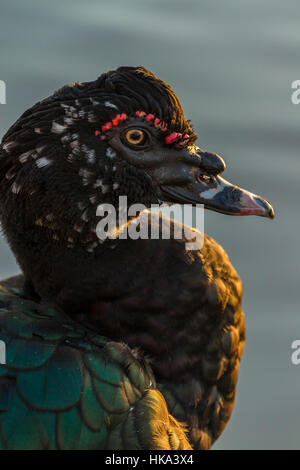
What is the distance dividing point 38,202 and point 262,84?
8.90 ft

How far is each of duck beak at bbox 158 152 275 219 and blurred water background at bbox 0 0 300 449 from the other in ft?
3.64

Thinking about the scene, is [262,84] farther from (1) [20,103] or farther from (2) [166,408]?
(2) [166,408]

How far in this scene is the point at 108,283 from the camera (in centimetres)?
314

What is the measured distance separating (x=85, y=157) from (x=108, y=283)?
1.56 feet

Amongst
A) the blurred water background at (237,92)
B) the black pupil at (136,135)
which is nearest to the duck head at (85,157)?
the black pupil at (136,135)

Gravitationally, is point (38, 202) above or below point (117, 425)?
above

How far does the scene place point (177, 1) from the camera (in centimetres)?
589

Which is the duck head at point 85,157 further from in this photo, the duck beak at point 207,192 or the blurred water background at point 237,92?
the blurred water background at point 237,92

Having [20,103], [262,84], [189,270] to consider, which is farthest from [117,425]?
[262,84]

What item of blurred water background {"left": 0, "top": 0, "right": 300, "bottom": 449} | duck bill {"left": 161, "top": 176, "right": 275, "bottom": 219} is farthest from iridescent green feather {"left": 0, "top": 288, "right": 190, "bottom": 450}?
blurred water background {"left": 0, "top": 0, "right": 300, "bottom": 449}

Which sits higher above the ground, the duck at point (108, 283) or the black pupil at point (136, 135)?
the black pupil at point (136, 135)

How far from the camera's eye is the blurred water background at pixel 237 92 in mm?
4070

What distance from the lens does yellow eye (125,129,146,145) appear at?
304cm

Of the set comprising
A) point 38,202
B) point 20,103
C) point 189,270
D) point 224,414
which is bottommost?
point 224,414
